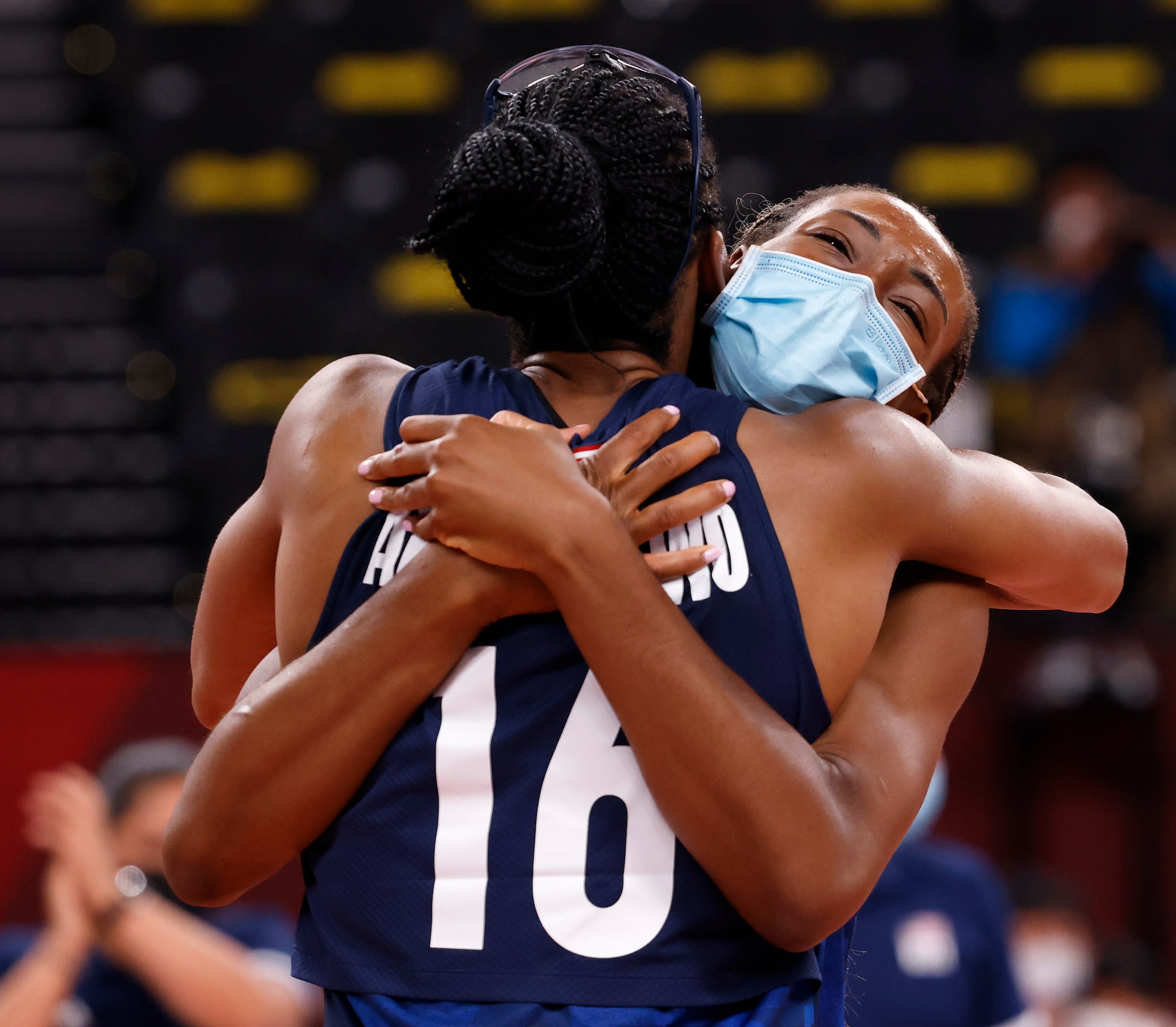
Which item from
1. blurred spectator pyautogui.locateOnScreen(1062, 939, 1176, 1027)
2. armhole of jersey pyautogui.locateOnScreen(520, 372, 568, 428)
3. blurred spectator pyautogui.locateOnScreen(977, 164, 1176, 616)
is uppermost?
armhole of jersey pyautogui.locateOnScreen(520, 372, 568, 428)

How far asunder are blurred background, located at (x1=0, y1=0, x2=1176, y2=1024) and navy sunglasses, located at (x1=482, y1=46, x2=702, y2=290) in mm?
4535

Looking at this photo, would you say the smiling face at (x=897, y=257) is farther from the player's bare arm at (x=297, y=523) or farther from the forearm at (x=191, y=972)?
the forearm at (x=191, y=972)

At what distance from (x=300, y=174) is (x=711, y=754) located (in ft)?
20.5

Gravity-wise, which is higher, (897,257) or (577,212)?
(577,212)

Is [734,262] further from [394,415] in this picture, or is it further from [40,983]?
[40,983]

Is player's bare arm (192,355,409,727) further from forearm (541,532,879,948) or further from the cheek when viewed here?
the cheek

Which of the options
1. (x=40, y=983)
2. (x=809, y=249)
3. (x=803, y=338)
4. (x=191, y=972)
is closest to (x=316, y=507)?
(x=803, y=338)

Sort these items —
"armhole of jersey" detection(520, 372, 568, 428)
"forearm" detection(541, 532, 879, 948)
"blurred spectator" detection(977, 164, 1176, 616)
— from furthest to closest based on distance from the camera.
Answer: "blurred spectator" detection(977, 164, 1176, 616)
"armhole of jersey" detection(520, 372, 568, 428)
"forearm" detection(541, 532, 879, 948)

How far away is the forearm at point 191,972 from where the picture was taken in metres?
3.72

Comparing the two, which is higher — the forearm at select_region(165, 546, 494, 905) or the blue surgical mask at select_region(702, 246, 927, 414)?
the blue surgical mask at select_region(702, 246, 927, 414)

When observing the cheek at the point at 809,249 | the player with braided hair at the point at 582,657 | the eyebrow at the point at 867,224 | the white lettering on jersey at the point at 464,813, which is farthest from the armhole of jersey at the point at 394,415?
the eyebrow at the point at 867,224

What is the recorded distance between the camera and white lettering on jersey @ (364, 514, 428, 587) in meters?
1.43

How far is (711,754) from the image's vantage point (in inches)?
50.7

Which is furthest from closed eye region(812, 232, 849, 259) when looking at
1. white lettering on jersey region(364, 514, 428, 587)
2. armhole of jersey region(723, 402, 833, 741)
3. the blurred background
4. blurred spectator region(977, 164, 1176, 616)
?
the blurred background
